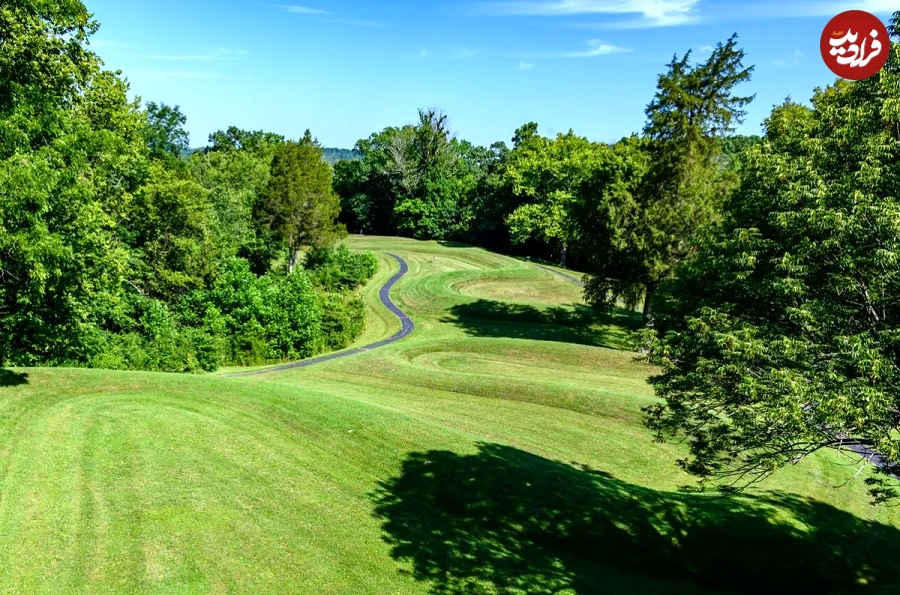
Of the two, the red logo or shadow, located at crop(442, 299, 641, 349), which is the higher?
the red logo

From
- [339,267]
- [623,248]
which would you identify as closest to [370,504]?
[623,248]

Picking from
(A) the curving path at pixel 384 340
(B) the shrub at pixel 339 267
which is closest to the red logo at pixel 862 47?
(A) the curving path at pixel 384 340

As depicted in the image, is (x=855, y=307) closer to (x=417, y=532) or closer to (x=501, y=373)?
(x=417, y=532)

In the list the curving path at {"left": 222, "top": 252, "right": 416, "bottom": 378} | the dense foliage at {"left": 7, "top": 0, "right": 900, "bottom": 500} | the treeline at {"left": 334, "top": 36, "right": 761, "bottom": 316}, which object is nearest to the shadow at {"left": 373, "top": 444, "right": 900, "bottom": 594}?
the dense foliage at {"left": 7, "top": 0, "right": 900, "bottom": 500}

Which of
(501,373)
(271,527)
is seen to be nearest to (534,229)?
(501,373)

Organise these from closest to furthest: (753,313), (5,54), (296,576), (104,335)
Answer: (296,576) < (753,313) < (5,54) < (104,335)

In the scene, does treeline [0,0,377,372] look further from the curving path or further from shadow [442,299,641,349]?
shadow [442,299,641,349]

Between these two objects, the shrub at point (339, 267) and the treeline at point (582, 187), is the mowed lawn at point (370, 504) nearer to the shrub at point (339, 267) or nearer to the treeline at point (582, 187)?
the treeline at point (582, 187)
